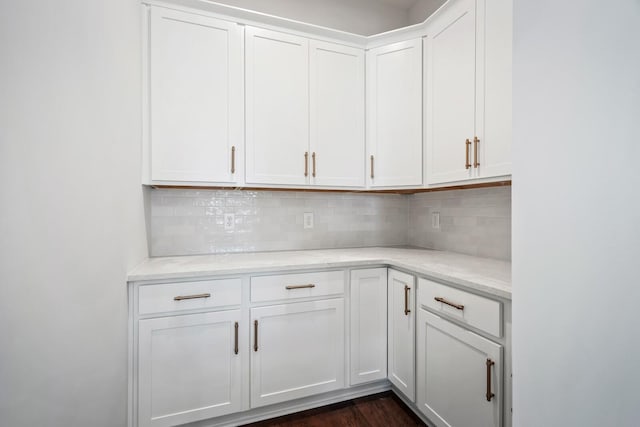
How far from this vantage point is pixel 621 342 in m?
0.42

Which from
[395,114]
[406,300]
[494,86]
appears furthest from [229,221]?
[494,86]

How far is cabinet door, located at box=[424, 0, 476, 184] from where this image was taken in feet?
5.29

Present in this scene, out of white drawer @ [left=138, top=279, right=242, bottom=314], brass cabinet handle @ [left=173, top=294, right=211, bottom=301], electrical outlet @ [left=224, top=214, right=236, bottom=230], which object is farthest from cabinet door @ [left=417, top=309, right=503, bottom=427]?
electrical outlet @ [left=224, top=214, right=236, bottom=230]

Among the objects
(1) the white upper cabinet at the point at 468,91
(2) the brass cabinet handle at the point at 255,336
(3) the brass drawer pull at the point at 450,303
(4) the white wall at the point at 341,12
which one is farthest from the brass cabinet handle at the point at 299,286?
(4) the white wall at the point at 341,12

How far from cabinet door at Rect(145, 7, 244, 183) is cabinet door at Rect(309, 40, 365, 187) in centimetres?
50

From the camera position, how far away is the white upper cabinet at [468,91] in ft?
4.68

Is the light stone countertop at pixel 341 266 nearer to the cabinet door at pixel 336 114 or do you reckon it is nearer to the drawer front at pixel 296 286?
the drawer front at pixel 296 286

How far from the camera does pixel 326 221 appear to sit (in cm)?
236

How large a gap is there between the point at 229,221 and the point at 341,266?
89cm

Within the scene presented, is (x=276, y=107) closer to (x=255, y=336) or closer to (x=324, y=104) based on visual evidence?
(x=324, y=104)

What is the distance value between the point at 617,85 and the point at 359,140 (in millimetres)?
1736

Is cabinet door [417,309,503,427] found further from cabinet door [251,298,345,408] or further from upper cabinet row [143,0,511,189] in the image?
upper cabinet row [143,0,511,189]

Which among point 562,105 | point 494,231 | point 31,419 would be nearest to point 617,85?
point 562,105

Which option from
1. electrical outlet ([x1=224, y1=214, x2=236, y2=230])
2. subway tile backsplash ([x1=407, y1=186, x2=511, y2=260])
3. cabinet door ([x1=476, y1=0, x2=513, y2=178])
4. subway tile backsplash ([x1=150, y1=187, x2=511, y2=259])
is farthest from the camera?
electrical outlet ([x1=224, y1=214, x2=236, y2=230])
